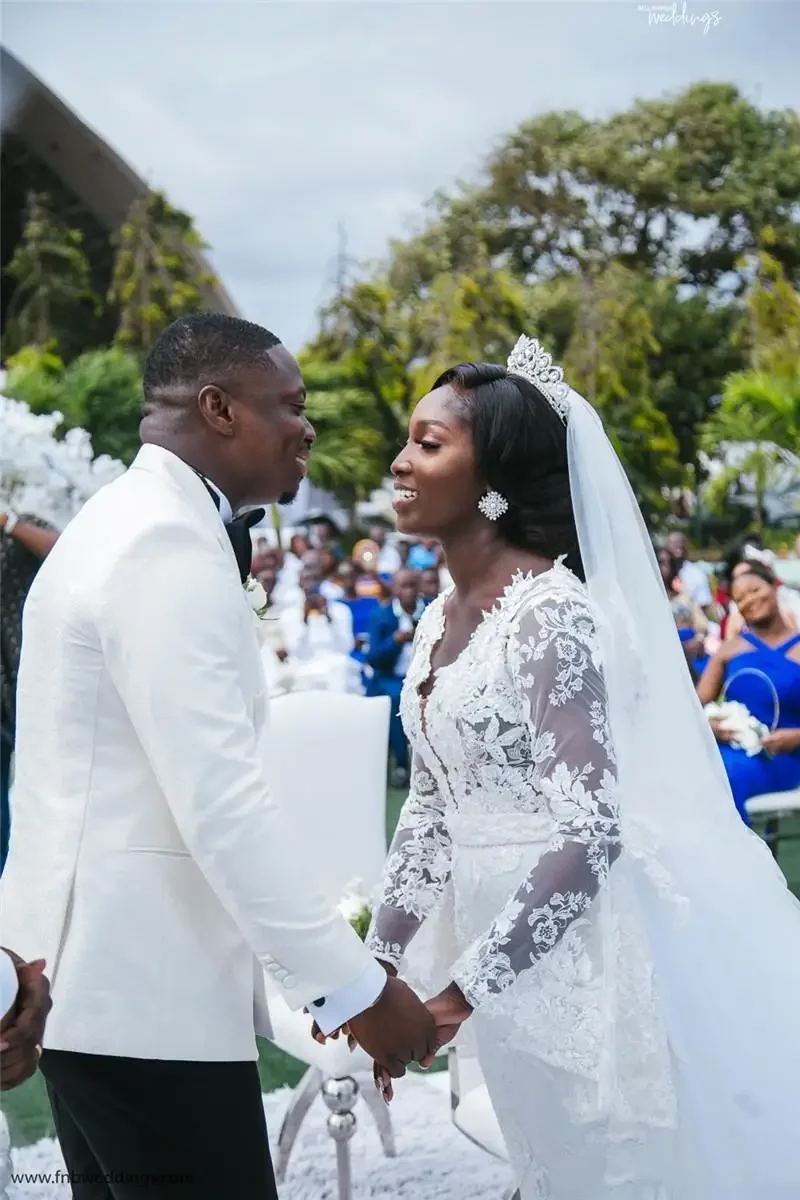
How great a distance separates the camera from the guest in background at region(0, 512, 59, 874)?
533cm

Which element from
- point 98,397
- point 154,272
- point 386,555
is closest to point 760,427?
point 386,555

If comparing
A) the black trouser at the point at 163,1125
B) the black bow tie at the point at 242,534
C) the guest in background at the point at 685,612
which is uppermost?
the guest in background at the point at 685,612

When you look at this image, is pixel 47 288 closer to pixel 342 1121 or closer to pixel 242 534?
pixel 342 1121

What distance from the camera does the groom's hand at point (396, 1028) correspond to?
2186mm

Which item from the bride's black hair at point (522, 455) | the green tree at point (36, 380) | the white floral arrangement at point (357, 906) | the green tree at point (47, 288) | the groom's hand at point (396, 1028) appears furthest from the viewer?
the green tree at point (47, 288)

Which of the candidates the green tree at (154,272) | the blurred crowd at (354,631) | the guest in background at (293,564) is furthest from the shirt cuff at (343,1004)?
the green tree at (154,272)

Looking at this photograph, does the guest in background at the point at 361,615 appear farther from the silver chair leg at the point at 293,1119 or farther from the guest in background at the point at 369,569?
the silver chair leg at the point at 293,1119

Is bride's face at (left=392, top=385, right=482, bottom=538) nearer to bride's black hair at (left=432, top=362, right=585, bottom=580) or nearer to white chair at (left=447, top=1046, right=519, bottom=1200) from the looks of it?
bride's black hair at (left=432, top=362, right=585, bottom=580)

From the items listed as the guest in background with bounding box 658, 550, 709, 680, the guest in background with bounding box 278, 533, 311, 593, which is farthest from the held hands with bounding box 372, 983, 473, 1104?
the guest in background with bounding box 278, 533, 311, 593

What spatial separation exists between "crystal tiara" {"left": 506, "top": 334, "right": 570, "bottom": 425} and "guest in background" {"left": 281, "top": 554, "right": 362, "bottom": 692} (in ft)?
22.0

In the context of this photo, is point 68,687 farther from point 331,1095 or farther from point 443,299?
point 443,299

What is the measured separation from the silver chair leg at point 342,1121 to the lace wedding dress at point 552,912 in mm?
1000

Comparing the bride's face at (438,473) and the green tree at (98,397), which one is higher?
the green tree at (98,397)

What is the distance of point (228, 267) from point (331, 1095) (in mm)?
30360
